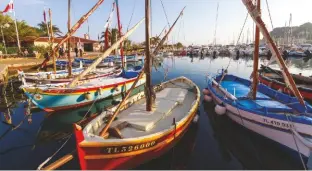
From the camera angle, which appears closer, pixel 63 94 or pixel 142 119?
pixel 142 119

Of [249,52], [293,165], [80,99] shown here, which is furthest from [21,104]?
[249,52]

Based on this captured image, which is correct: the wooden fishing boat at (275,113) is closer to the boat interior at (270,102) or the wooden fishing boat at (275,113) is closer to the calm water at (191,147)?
the boat interior at (270,102)

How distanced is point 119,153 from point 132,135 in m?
1.34

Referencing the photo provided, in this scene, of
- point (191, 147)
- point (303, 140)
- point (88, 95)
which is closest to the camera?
point (303, 140)

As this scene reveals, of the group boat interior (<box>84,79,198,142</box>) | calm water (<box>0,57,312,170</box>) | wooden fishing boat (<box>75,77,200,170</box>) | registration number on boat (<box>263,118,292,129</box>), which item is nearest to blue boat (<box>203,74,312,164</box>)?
registration number on boat (<box>263,118,292,129</box>)

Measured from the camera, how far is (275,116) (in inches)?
358

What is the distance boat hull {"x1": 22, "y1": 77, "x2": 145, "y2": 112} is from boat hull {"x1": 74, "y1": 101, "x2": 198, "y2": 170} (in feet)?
29.2

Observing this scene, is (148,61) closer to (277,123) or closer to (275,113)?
(275,113)

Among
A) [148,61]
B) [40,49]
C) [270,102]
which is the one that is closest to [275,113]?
[270,102]

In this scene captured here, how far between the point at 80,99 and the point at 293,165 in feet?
48.0

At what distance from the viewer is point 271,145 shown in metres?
9.91

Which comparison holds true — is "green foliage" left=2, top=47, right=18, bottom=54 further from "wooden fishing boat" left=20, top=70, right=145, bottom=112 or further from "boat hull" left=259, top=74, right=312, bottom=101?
"boat hull" left=259, top=74, right=312, bottom=101

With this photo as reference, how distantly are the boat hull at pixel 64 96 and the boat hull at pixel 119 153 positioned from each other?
29.2 ft

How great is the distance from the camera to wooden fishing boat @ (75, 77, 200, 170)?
6551mm
